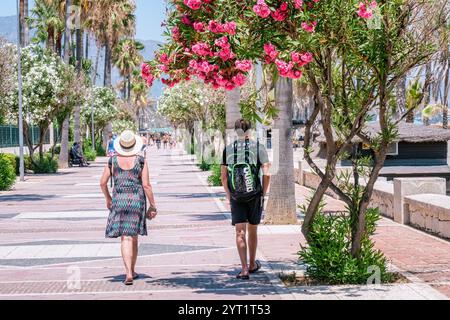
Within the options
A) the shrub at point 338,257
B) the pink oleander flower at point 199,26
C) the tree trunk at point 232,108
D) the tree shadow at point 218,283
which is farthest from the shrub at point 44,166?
the pink oleander flower at point 199,26

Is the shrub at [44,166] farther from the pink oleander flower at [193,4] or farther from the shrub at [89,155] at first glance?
the pink oleander flower at [193,4]

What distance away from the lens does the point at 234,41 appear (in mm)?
8039

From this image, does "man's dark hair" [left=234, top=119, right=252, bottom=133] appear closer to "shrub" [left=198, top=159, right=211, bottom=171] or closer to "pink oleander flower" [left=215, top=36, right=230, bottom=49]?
"pink oleander flower" [left=215, top=36, right=230, bottom=49]

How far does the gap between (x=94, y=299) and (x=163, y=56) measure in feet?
8.61

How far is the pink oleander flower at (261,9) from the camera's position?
7.78 m

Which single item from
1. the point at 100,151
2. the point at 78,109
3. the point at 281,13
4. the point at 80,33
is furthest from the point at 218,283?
the point at 100,151

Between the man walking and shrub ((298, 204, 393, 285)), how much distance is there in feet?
2.42

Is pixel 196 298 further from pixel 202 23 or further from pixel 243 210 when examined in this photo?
pixel 202 23

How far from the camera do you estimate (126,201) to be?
9.64 m

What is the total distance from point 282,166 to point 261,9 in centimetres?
873

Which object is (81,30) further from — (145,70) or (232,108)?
(145,70)

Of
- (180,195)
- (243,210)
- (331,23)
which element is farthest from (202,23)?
(180,195)

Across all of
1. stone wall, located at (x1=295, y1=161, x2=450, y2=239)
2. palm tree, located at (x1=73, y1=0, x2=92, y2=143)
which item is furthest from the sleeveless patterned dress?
palm tree, located at (x1=73, y1=0, x2=92, y2=143)

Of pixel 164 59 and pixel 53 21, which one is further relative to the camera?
pixel 53 21
